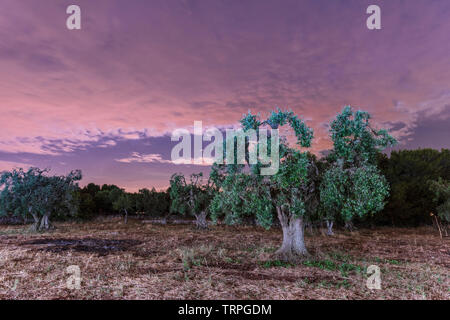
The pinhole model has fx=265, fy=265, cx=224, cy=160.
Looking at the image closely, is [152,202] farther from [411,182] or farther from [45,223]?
[411,182]

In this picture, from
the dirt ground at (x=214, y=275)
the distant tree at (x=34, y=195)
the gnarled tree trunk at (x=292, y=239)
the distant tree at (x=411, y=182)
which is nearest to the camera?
the dirt ground at (x=214, y=275)

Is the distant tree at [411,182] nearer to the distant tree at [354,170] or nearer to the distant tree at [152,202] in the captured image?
the distant tree at [354,170]

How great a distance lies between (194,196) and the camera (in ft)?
147

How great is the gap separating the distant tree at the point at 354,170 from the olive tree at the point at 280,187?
162 centimetres

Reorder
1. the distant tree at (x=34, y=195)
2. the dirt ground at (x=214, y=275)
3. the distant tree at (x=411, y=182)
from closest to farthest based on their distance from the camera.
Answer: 1. the dirt ground at (x=214, y=275)
2. the distant tree at (x=34, y=195)
3. the distant tree at (x=411, y=182)

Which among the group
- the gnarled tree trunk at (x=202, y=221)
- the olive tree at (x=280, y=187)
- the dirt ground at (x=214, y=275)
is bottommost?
the gnarled tree trunk at (x=202, y=221)

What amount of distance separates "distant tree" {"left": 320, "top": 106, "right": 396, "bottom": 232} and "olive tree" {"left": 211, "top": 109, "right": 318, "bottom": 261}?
162 cm

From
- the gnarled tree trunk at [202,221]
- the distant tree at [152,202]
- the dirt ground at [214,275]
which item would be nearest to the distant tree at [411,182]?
the dirt ground at [214,275]

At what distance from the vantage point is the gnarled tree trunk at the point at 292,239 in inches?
714

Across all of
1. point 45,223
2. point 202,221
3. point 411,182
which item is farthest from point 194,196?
point 411,182

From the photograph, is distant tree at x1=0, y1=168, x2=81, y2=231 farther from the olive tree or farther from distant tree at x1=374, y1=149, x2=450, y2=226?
distant tree at x1=374, y1=149, x2=450, y2=226

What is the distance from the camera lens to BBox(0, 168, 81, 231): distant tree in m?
38.4

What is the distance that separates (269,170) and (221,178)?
557 centimetres

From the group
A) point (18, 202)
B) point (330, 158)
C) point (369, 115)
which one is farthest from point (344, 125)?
point (18, 202)
